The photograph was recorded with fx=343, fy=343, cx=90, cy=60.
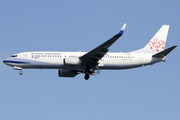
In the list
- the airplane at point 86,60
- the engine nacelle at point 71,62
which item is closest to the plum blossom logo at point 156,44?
the airplane at point 86,60

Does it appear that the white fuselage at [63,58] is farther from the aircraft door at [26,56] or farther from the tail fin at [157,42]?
the tail fin at [157,42]

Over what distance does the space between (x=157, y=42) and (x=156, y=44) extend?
45 centimetres

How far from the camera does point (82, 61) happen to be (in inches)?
1826

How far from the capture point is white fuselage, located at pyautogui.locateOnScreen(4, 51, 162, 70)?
46.4 m

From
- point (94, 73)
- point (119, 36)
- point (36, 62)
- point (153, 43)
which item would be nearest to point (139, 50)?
point (153, 43)

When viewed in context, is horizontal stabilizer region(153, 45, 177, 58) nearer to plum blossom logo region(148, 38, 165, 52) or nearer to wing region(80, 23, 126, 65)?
plum blossom logo region(148, 38, 165, 52)

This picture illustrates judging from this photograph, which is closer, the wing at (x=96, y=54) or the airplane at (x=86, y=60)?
the wing at (x=96, y=54)

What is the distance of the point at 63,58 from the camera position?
46.7 meters

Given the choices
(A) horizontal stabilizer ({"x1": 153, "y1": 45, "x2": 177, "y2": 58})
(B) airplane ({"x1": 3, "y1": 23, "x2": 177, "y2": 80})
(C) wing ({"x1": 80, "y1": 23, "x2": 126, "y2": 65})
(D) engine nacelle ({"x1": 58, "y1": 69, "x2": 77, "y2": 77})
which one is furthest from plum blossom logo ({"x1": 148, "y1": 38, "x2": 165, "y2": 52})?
(D) engine nacelle ({"x1": 58, "y1": 69, "x2": 77, "y2": 77})

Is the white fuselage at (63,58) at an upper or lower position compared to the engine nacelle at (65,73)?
upper

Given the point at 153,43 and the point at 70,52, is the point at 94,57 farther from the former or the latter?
the point at 153,43

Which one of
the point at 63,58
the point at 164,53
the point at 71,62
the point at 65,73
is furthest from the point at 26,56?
the point at 164,53

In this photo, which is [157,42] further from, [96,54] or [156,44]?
[96,54]

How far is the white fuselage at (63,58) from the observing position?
4644 centimetres
